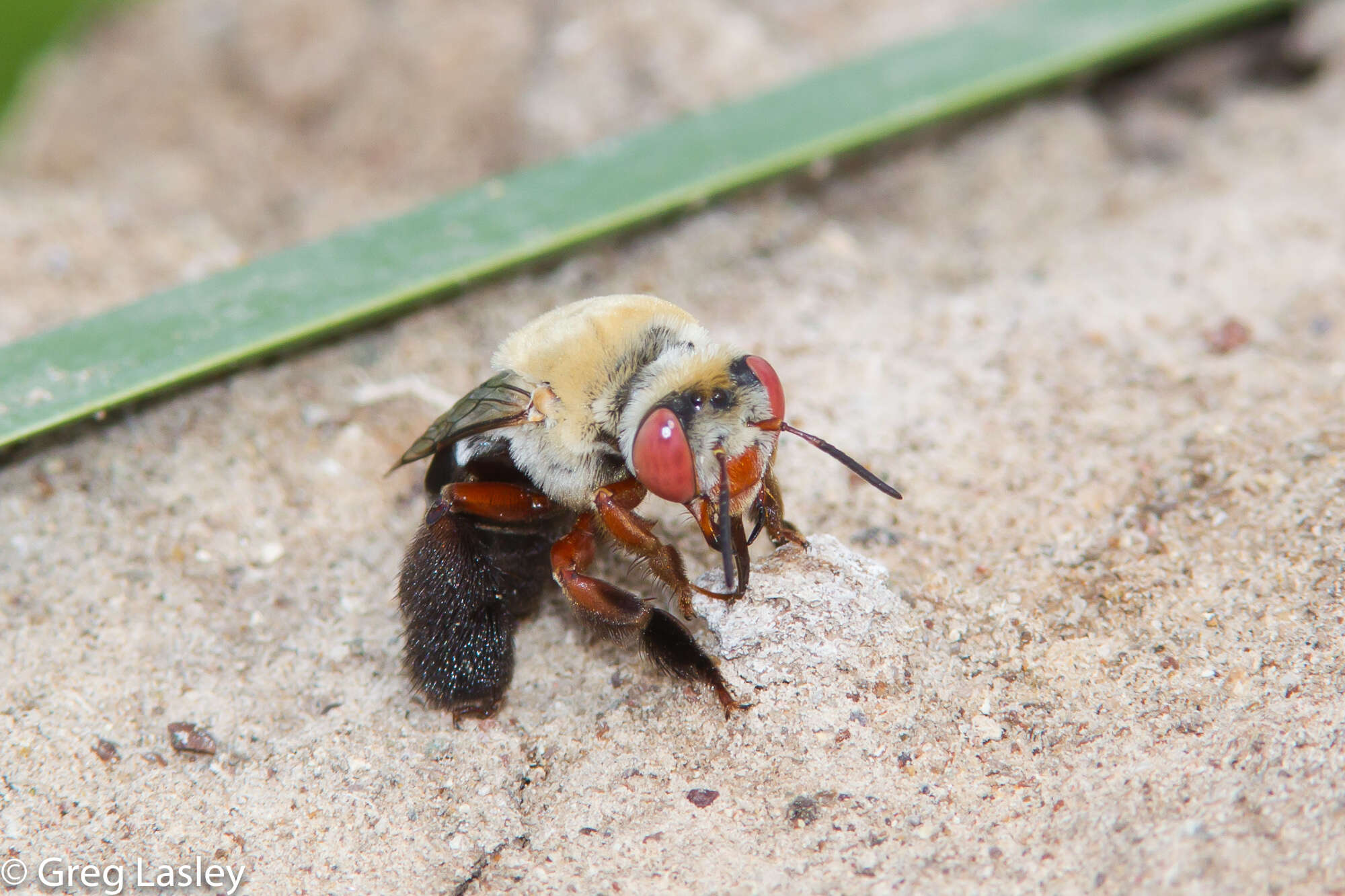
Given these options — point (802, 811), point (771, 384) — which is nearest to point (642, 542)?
point (771, 384)

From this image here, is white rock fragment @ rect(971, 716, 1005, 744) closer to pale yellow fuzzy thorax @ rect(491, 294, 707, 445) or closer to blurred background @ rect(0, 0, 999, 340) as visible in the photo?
pale yellow fuzzy thorax @ rect(491, 294, 707, 445)

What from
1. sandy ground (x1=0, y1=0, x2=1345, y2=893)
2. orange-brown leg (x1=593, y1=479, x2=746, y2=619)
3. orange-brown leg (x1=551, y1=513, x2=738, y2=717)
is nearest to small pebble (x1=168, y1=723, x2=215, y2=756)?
sandy ground (x1=0, y1=0, x2=1345, y2=893)

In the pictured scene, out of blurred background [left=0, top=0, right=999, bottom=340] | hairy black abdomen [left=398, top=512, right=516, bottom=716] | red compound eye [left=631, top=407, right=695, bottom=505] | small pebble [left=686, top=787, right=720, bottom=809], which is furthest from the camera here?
blurred background [left=0, top=0, right=999, bottom=340]

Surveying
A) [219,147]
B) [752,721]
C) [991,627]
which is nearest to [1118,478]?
[991,627]

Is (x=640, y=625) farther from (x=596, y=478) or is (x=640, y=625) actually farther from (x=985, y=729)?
(x=985, y=729)

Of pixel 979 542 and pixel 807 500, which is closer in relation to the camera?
pixel 979 542

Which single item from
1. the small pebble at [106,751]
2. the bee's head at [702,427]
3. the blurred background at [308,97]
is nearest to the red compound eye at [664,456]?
the bee's head at [702,427]

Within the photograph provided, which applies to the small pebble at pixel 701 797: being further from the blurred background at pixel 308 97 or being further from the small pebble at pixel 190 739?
the blurred background at pixel 308 97

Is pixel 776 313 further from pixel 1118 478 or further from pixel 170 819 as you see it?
pixel 170 819
